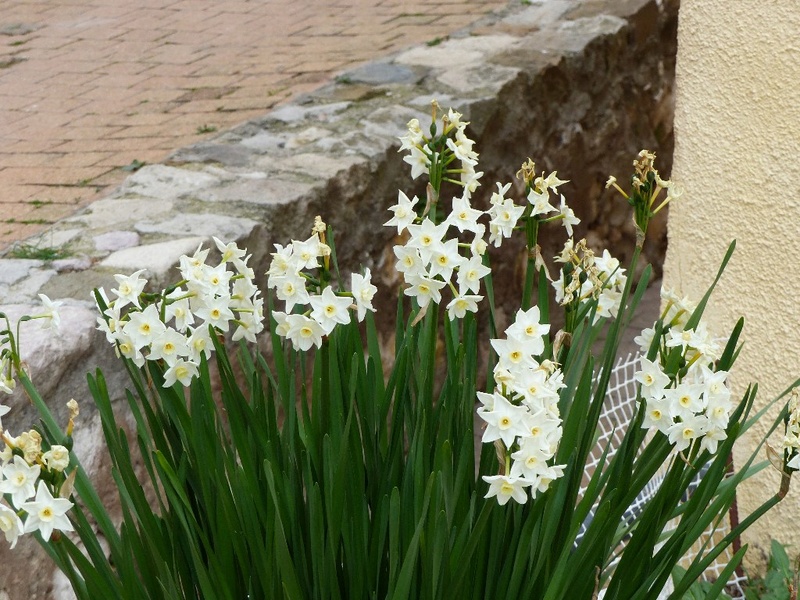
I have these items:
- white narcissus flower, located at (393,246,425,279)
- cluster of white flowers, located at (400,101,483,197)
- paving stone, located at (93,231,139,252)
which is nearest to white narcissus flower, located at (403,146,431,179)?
cluster of white flowers, located at (400,101,483,197)

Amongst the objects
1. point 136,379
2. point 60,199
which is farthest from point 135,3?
point 136,379

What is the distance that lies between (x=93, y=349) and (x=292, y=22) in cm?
359

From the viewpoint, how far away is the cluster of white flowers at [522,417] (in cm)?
115

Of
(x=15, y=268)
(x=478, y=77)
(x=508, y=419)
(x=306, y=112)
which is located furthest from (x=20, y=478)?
(x=478, y=77)

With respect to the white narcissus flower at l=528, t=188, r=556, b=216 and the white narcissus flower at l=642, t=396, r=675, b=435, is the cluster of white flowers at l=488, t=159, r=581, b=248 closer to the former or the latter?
the white narcissus flower at l=528, t=188, r=556, b=216

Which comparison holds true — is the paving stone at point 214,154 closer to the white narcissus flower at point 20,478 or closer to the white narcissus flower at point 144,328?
the white narcissus flower at point 144,328

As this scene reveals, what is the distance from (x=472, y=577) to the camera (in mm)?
1459

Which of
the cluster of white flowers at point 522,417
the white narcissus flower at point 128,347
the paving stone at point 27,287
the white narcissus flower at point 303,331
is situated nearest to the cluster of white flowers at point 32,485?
the white narcissus flower at point 128,347

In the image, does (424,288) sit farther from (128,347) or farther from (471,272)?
(128,347)

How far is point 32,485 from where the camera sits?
1.16 meters

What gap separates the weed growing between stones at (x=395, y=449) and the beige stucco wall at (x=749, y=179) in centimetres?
81

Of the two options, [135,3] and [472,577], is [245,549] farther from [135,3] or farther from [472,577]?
[135,3]

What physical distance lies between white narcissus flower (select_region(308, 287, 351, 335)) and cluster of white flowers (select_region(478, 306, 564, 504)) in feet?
0.88

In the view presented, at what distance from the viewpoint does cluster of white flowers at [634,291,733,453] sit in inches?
51.2
